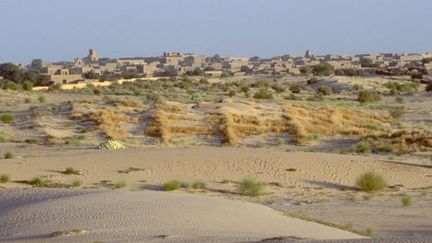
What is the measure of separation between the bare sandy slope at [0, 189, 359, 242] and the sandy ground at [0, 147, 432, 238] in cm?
383

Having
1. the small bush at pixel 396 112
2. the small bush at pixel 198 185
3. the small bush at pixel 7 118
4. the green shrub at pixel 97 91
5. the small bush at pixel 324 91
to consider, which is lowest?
the small bush at pixel 324 91

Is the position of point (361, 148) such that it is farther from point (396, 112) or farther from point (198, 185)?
point (396, 112)

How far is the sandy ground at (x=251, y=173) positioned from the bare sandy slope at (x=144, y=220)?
383 cm

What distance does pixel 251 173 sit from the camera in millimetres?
26641

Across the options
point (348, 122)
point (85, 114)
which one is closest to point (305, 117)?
point (348, 122)

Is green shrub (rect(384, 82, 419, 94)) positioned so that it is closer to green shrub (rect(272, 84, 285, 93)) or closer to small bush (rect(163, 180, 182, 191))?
green shrub (rect(272, 84, 285, 93))

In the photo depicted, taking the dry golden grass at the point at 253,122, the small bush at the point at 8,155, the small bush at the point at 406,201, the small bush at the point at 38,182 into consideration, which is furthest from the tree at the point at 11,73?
the small bush at the point at 406,201

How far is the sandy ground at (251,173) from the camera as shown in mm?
22938

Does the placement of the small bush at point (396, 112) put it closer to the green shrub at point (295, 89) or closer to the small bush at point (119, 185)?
the green shrub at point (295, 89)

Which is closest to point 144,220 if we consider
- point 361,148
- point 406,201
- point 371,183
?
point 406,201

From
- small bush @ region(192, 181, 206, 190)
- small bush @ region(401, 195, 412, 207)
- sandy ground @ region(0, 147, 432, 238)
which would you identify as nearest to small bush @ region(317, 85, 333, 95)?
sandy ground @ region(0, 147, 432, 238)

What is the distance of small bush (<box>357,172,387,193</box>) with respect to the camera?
24.3 m

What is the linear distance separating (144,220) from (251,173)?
11737mm

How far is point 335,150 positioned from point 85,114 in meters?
12.0
